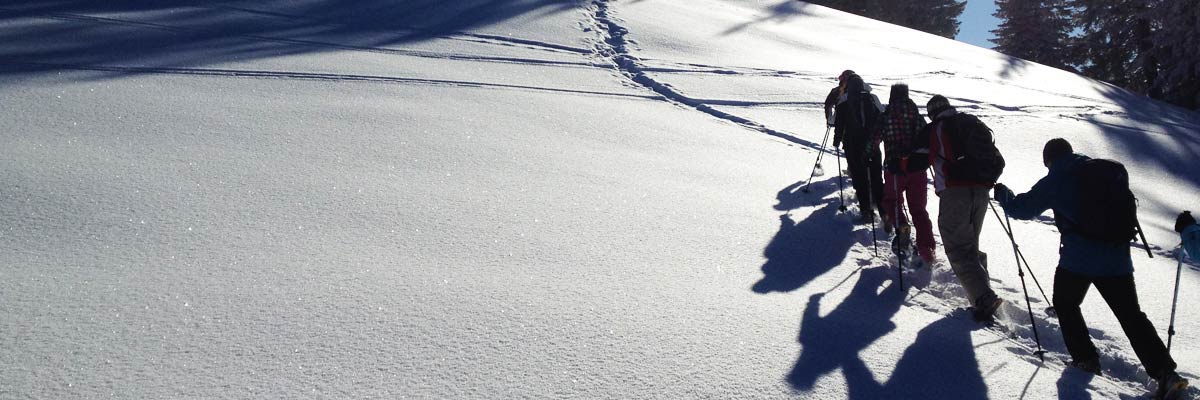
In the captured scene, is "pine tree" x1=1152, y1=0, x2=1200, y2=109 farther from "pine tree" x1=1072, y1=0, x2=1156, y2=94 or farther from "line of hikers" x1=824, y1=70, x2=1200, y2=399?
"line of hikers" x1=824, y1=70, x2=1200, y2=399

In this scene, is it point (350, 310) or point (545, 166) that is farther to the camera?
point (545, 166)

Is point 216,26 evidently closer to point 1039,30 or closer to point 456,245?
point 456,245

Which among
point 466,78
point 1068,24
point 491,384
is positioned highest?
point 1068,24

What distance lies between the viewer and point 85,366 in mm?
2949

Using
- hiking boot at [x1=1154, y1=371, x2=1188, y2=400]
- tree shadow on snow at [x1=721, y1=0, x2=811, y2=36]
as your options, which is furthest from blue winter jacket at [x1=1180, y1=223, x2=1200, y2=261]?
tree shadow on snow at [x1=721, y1=0, x2=811, y2=36]

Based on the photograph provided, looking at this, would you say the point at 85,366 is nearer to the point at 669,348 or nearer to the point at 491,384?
the point at 491,384

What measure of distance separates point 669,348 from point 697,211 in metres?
2.62

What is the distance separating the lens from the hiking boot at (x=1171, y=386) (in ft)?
12.1

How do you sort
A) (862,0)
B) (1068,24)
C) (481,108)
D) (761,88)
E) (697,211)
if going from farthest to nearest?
(862,0)
(1068,24)
(761,88)
(481,108)
(697,211)

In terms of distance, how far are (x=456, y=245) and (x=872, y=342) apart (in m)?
2.59

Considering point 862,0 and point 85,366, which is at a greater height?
point 862,0

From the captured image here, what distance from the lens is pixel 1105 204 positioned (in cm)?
385

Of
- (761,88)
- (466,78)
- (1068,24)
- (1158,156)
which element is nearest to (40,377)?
(466,78)

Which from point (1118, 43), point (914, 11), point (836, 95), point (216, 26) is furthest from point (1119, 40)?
point (216, 26)
